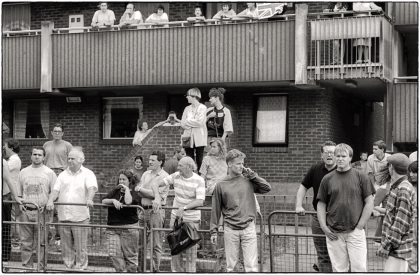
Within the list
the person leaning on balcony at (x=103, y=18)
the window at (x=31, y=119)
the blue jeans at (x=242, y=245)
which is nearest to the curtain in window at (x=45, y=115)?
the window at (x=31, y=119)

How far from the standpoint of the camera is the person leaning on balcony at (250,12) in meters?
18.0

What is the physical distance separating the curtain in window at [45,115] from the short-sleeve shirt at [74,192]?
1034cm

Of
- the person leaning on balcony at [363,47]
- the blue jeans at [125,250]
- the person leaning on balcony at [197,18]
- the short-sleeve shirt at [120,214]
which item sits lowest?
the blue jeans at [125,250]

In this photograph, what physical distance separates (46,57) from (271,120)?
18.9ft

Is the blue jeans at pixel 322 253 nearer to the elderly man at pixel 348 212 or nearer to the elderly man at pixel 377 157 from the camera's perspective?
the elderly man at pixel 348 212

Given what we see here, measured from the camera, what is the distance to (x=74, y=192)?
37.2ft

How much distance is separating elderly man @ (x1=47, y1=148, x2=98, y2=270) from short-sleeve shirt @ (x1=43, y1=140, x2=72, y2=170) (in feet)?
12.9

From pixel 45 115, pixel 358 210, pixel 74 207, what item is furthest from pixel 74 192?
pixel 45 115

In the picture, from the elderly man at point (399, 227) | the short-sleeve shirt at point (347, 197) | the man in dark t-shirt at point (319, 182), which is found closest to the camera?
the elderly man at point (399, 227)

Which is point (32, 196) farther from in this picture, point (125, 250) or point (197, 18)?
point (197, 18)

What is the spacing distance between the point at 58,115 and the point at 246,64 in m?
5.89

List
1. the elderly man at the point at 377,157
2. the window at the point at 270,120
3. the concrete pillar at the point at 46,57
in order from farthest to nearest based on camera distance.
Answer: the concrete pillar at the point at 46,57 → the window at the point at 270,120 → the elderly man at the point at 377,157

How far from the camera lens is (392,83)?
715 inches

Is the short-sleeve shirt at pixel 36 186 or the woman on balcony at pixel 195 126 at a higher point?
the woman on balcony at pixel 195 126
